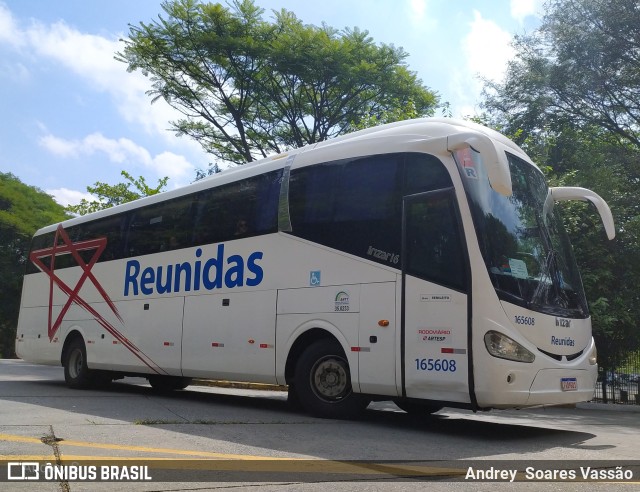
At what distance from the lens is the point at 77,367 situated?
1471 centimetres

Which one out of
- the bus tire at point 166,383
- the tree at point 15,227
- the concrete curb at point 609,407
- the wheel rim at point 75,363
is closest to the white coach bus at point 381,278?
the bus tire at point 166,383

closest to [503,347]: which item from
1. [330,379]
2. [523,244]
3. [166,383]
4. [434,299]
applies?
[434,299]

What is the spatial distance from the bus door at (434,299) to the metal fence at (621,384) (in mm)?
9896

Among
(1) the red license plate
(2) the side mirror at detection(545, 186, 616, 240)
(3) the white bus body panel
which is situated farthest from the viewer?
(2) the side mirror at detection(545, 186, 616, 240)

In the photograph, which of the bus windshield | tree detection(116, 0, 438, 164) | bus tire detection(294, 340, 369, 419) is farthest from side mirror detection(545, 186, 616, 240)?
tree detection(116, 0, 438, 164)

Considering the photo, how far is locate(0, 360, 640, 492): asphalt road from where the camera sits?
5.41 m

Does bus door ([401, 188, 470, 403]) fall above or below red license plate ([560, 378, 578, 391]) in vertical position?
above

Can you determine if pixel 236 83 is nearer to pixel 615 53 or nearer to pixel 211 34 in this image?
pixel 211 34

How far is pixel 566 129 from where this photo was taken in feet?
69.3

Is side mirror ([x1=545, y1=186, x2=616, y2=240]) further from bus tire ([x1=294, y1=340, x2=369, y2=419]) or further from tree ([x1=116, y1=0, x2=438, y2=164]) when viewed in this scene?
tree ([x1=116, y1=0, x2=438, y2=164])

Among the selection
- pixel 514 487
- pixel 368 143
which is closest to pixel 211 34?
pixel 368 143

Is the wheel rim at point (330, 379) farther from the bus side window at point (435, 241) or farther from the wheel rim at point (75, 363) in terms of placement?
the wheel rim at point (75, 363)

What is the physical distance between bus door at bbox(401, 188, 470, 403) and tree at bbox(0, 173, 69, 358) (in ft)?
115

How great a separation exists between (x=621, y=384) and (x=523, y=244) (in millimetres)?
9779
